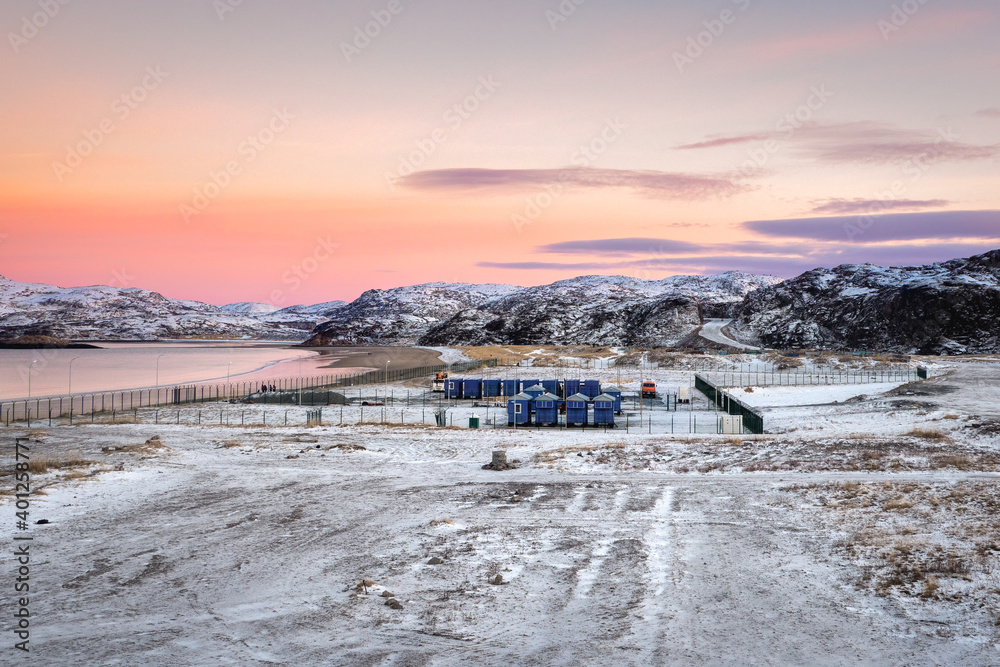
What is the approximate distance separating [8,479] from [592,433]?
115 ft

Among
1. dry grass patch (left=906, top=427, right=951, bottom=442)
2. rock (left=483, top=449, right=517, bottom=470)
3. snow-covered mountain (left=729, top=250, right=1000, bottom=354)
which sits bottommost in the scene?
rock (left=483, top=449, right=517, bottom=470)

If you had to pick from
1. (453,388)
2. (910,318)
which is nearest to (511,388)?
(453,388)

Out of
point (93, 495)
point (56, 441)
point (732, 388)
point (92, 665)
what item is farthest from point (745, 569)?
point (732, 388)

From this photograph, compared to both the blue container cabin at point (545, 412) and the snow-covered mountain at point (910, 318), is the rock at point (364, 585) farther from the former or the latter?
the snow-covered mountain at point (910, 318)

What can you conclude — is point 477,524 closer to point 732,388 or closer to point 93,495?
point 93,495

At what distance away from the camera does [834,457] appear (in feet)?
114

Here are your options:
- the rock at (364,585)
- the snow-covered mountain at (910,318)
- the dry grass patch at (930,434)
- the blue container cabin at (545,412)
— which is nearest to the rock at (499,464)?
the rock at (364,585)

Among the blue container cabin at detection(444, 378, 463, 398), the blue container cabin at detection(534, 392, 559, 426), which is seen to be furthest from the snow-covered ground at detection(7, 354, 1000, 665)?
the blue container cabin at detection(444, 378, 463, 398)

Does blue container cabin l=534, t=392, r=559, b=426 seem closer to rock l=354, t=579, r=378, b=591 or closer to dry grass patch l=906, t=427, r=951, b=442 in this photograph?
dry grass patch l=906, t=427, r=951, b=442

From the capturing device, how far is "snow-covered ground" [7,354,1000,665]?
14.3 meters

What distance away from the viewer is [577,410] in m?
57.1

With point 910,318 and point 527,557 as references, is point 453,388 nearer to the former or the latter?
point 527,557

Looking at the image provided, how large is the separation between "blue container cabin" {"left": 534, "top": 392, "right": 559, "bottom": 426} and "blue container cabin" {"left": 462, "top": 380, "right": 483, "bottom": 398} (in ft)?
72.3

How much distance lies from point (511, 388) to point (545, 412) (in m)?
21.9
